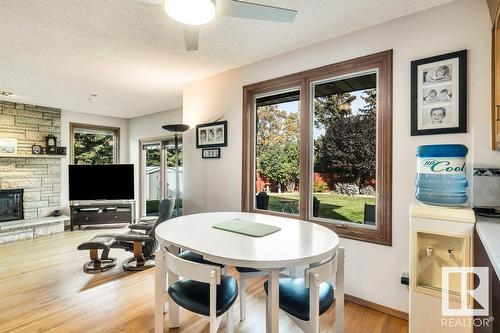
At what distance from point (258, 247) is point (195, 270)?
37cm

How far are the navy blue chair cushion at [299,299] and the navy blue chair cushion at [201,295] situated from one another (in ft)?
0.97

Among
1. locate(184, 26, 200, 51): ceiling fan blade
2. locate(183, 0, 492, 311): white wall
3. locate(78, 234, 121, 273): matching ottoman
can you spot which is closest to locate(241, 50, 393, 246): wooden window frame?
locate(183, 0, 492, 311): white wall

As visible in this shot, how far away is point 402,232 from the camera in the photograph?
6.86 feet

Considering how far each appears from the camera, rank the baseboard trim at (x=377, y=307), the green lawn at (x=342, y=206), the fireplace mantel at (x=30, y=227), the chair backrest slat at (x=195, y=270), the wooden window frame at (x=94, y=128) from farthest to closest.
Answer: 1. the wooden window frame at (x=94, y=128)
2. the fireplace mantel at (x=30, y=227)
3. the green lawn at (x=342, y=206)
4. the baseboard trim at (x=377, y=307)
5. the chair backrest slat at (x=195, y=270)

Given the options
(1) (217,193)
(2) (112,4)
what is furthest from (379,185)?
(2) (112,4)

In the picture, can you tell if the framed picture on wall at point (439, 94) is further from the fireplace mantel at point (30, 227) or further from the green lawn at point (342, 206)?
the fireplace mantel at point (30, 227)

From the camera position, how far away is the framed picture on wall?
1.84 metres

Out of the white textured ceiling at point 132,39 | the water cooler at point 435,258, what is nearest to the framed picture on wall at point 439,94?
the white textured ceiling at point 132,39

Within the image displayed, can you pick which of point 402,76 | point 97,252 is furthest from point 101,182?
point 402,76

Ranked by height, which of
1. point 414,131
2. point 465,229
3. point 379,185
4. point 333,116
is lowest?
point 465,229

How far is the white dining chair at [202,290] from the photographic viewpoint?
1261 mm

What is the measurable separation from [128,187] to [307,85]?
412 centimetres

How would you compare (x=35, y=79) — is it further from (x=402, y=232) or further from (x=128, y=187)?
(x=402, y=232)

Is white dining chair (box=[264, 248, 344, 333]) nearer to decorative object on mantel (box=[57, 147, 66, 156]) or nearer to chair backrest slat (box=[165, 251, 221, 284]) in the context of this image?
chair backrest slat (box=[165, 251, 221, 284])
